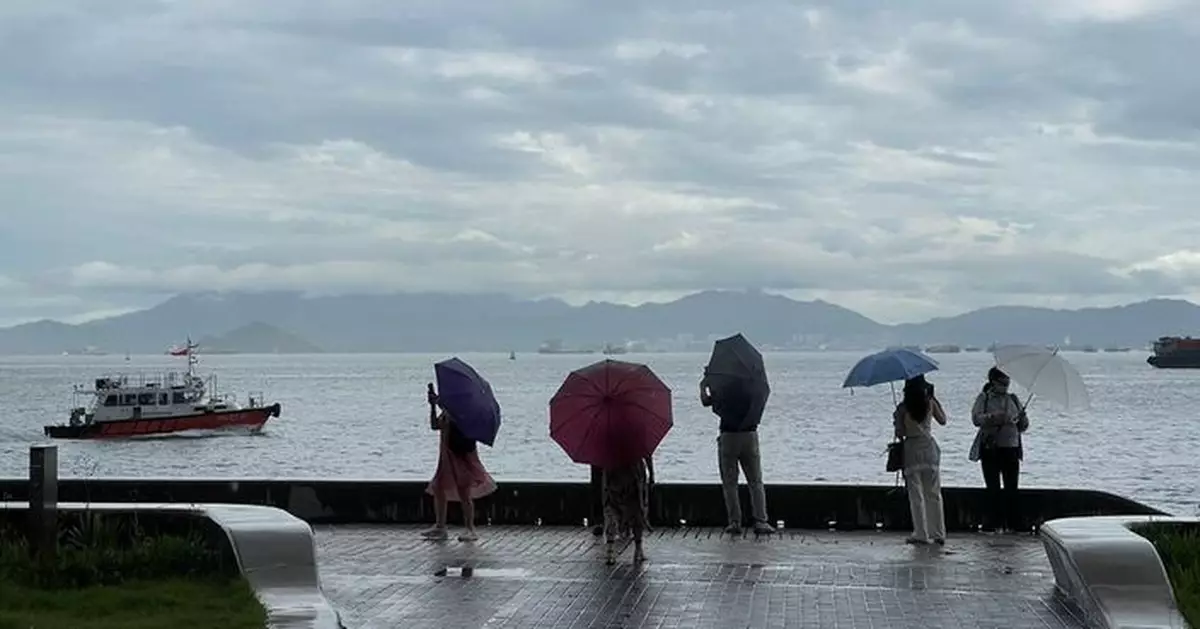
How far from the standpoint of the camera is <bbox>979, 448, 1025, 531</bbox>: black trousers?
55.2 feet

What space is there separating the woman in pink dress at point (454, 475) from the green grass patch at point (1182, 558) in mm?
6543

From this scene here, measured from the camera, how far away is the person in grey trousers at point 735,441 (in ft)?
54.2

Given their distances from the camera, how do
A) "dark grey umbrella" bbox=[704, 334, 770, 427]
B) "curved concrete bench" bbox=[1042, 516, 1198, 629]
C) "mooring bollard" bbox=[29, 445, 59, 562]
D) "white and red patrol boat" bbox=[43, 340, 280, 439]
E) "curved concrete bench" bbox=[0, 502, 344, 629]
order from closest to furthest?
"curved concrete bench" bbox=[1042, 516, 1198, 629], "curved concrete bench" bbox=[0, 502, 344, 629], "mooring bollard" bbox=[29, 445, 59, 562], "dark grey umbrella" bbox=[704, 334, 770, 427], "white and red patrol boat" bbox=[43, 340, 280, 439]

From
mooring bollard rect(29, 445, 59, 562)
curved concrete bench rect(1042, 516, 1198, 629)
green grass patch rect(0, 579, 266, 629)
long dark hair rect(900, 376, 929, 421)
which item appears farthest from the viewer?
long dark hair rect(900, 376, 929, 421)

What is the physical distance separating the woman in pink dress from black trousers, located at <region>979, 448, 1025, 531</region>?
5.05m

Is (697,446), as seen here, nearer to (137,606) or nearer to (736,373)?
(736,373)

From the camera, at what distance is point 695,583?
43.6 ft

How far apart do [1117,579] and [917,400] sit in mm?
4675

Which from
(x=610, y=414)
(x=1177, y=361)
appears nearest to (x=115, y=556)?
(x=610, y=414)

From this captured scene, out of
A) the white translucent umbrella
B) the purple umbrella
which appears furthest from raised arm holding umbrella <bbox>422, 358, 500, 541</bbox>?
the white translucent umbrella

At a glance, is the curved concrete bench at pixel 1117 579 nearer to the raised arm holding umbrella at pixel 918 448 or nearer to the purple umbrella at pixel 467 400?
the raised arm holding umbrella at pixel 918 448

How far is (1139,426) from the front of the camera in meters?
79.6

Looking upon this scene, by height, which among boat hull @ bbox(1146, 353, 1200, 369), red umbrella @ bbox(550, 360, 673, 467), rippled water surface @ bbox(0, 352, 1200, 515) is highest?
boat hull @ bbox(1146, 353, 1200, 369)

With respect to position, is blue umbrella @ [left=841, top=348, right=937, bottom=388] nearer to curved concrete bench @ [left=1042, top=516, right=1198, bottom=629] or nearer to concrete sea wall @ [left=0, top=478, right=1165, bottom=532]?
concrete sea wall @ [left=0, top=478, right=1165, bottom=532]
